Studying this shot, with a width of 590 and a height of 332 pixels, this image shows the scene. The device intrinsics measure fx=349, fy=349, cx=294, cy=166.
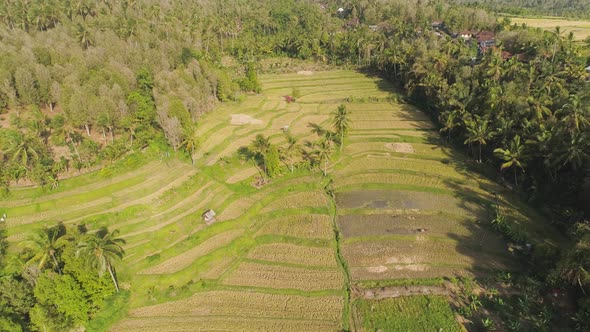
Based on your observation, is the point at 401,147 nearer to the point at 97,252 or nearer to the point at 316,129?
the point at 316,129

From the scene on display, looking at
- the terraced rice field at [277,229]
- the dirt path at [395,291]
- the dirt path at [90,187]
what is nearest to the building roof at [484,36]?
the terraced rice field at [277,229]

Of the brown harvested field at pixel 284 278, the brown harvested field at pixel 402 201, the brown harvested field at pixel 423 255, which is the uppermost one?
the brown harvested field at pixel 402 201

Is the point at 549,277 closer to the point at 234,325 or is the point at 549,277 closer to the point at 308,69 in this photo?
the point at 234,325

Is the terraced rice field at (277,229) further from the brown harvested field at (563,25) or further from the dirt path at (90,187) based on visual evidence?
the brown harvested field at (563,25)

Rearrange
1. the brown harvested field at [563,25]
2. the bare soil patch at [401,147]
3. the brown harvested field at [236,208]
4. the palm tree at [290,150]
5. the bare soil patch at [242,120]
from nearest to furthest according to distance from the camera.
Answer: the brown harvested field at [236,208] < the palm tree at [290,150] < the bare soil patch at [401,147] < the bare soil patch at [242,120] < the brown harvested field at [563,25]

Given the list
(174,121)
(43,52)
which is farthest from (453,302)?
(43,52)

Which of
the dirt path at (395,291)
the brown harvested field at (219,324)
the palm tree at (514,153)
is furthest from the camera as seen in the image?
the palm tree at (514,153)

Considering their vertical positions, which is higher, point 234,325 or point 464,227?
point 464,227
